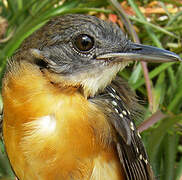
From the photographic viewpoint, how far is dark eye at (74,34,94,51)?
1.50 meters

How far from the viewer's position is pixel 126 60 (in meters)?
1.54

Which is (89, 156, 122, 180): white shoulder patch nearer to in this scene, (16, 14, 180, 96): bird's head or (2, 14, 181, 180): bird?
(2, 14, 181, 180): bird

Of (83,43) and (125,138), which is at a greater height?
(83,43)

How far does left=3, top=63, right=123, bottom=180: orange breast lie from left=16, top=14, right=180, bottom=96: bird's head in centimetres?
6

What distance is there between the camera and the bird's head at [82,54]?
4.87 ft

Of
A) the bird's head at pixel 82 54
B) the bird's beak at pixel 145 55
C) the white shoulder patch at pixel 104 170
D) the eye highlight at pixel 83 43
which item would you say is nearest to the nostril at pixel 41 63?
the bird's head at pixel 82 54

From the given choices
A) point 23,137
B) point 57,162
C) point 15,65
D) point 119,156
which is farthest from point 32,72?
point 119,156

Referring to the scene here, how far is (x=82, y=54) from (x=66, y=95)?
179mm

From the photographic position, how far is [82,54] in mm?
1513

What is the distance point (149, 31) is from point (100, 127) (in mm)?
1283

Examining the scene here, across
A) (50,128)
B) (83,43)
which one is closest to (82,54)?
(83,43)

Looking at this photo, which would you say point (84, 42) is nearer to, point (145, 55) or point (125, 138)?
point (145, 55)

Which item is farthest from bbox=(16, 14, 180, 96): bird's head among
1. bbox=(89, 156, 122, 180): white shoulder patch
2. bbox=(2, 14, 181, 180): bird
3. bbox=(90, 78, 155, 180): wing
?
bbox=(89, 156, 122, 180): white shoulder patch

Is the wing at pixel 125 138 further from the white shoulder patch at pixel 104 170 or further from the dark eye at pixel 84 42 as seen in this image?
the dark eye at pixel 84 42
